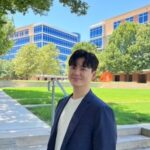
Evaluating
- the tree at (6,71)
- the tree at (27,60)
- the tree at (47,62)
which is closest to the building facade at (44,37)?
the tree at (6,71)

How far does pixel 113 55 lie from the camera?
48.5 m

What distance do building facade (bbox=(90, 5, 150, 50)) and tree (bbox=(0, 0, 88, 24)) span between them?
54.9 metres

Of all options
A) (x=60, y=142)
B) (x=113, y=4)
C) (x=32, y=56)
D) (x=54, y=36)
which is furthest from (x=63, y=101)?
(x=54, y=36)

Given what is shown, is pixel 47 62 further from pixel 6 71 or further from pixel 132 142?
pixel 132 142

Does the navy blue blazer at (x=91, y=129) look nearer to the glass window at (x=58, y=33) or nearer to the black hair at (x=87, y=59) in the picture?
the black hair at (x=87, y=59)

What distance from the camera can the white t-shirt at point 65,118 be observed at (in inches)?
84.4

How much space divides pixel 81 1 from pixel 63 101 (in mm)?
6239

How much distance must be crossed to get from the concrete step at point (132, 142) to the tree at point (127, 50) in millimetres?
40596

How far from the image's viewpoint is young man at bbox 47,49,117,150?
2.01m

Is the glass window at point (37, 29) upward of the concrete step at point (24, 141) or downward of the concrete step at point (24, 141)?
upward

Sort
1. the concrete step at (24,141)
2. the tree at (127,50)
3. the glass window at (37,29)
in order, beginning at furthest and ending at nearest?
the glass window at (37,29) < the tree at (127,50) < the concrete step at (24,141)

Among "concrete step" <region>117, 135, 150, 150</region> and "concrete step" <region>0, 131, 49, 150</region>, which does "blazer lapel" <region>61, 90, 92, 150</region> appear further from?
"concrete step" <region>117, 135, 150, 150</region>

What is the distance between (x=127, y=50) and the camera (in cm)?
4800

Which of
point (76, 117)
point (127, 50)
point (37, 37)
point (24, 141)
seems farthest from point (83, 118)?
point (37, 37)
